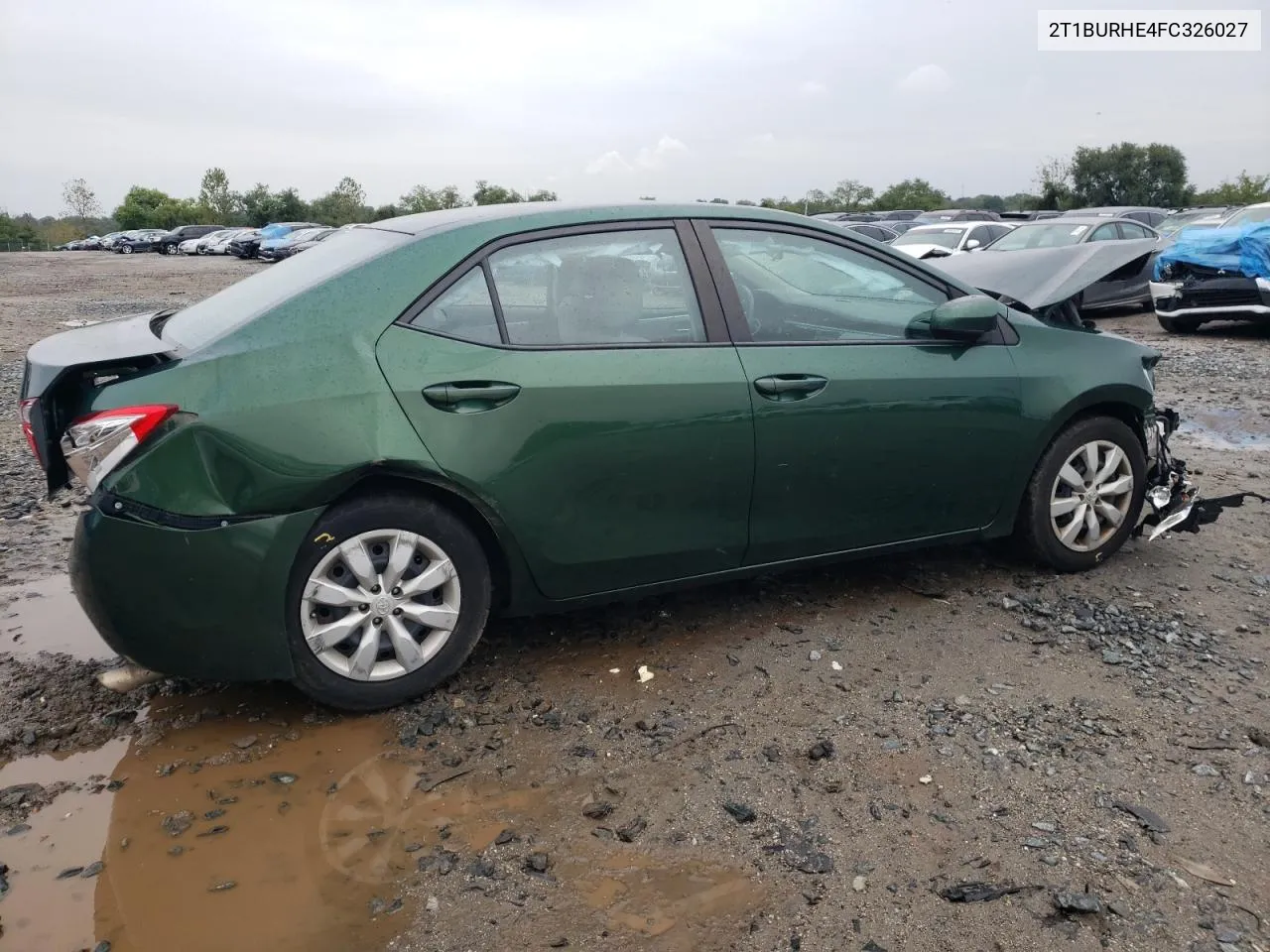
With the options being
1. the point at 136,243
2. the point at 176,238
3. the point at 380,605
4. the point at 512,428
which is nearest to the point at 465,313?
the point at 512,428

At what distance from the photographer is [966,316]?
397 cm

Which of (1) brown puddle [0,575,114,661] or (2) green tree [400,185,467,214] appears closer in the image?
(1) brown puddle [0,575,114,661]

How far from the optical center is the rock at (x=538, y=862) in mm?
2652

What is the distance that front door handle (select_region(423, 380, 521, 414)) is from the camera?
3.26 m

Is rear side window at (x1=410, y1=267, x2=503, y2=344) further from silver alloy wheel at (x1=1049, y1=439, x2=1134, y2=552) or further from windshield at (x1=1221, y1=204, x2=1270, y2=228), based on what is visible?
windshield at (x1=1221, y1=204, x2=1270, y2=228)

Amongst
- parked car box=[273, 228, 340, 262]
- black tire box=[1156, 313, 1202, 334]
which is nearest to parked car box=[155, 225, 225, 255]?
parked car box=[273, 228, 340, 262]

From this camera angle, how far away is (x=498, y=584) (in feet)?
→ 11.8

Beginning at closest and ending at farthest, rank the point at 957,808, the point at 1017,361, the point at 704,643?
the point at 957,808 → the point at 704,643 → the point at 1017,361

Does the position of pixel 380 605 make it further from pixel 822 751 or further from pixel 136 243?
pixel 136 243

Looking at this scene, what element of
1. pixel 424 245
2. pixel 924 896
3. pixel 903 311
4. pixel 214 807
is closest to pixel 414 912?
pixel 214 807

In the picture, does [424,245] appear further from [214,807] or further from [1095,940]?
[1095,940]

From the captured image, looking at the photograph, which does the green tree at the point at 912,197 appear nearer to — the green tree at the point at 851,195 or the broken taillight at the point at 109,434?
the green tree at the point at 851,195

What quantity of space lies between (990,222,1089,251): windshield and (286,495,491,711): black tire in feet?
43.0

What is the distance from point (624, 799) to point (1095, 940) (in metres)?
1.25
